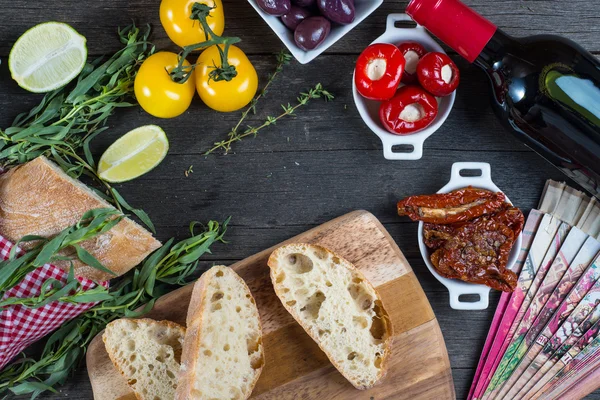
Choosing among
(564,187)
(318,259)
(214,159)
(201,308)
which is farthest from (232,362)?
(564,187)

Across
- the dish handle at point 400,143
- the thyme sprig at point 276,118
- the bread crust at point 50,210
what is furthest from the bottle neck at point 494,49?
the bread crust at point 50,210

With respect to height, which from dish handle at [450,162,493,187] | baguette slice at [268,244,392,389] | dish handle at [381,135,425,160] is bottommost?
baguette slice at [268,244,392,389]

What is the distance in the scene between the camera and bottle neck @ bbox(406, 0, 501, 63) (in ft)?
4.54

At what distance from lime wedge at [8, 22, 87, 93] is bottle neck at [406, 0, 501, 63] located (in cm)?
95

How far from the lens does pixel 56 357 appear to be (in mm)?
1646

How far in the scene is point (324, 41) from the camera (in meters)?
1.60

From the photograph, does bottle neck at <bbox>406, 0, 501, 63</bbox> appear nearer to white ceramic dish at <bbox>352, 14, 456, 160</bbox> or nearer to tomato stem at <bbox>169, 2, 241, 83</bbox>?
white ceramic dish at <bbox>352, 14, 456, 160</bbox>

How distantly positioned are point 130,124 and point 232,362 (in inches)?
30.9

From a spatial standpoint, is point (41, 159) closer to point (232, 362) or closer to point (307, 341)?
point (232, 362)

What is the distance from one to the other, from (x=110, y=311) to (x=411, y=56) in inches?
45.8

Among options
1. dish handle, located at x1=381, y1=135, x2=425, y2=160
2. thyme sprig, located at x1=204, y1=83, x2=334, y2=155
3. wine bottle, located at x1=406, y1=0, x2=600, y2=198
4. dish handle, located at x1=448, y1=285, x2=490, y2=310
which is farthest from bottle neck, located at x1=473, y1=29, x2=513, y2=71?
dish handle, located at x1=448, y1=285, x2=490, y2=310

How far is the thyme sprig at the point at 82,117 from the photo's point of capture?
1.64 metres

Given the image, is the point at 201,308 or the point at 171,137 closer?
the point at 201,308

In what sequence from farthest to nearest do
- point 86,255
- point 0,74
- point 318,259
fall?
point 0,74
point 318,259
point 86,255
